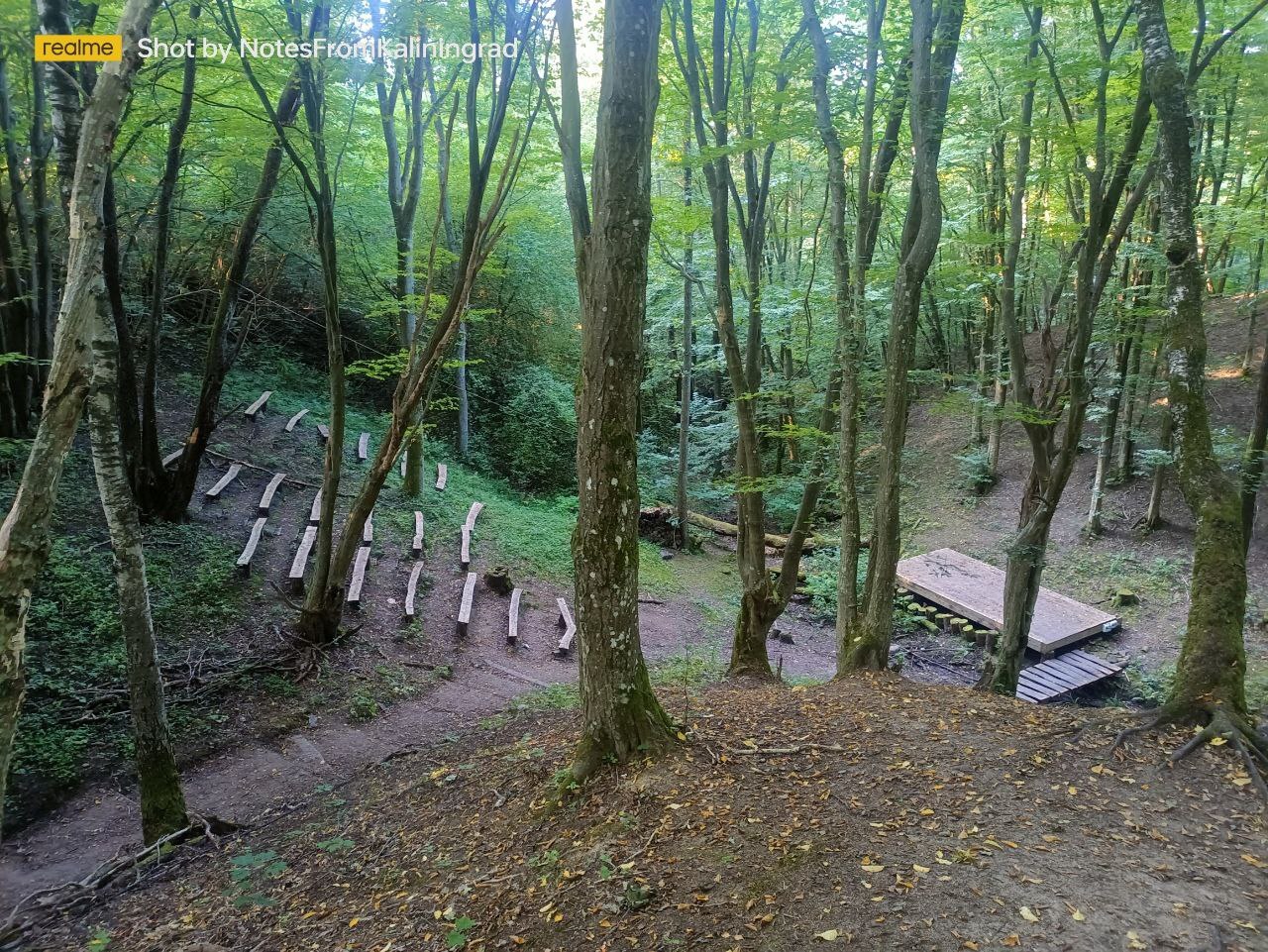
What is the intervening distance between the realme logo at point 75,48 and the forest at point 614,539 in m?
0.10

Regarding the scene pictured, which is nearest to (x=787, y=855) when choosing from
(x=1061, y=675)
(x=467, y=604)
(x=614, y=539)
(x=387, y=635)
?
(x=614, y=539)

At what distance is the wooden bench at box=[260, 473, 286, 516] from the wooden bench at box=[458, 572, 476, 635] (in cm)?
344

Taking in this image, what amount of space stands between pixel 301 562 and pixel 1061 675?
1190 cm

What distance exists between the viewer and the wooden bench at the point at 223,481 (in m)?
10.8

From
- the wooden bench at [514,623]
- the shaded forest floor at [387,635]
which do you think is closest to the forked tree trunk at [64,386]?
the shaded forest floor at [387,635]

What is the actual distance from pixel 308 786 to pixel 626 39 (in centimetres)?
675

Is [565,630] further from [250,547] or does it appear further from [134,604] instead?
[134,604]

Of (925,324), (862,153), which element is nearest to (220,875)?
(862,153)

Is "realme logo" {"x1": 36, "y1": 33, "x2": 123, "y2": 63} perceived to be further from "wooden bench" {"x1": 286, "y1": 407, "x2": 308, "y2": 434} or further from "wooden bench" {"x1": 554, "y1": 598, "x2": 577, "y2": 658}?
"wooden bench" {"x1": 286, "y1": 407, "x2": 308, "y2": 434}

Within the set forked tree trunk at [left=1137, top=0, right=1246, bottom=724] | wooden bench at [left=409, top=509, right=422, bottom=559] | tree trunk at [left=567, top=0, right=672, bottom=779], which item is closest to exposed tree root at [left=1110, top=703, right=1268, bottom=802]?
forked tree trunk at [left=1137, top=0, right=1246, bottom=724]

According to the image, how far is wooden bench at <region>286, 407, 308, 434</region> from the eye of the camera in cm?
1428

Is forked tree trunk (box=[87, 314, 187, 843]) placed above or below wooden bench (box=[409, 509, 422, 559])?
above

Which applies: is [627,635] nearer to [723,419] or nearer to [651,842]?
[651,842]

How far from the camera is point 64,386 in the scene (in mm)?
3877
